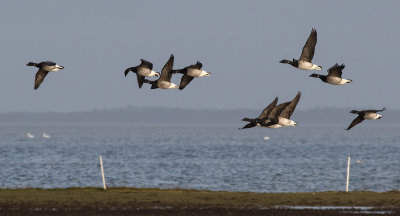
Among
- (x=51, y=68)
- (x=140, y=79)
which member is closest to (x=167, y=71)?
(x=140, y=79)

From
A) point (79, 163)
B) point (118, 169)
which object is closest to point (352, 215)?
point (118, 169)

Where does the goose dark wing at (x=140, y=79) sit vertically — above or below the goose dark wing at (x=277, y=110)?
above

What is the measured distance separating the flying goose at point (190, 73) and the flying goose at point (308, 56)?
3.41 m

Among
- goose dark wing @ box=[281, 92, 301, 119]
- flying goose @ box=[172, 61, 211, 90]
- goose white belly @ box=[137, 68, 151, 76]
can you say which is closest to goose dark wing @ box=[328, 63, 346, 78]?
goose dark wing @ box=[281, 92, 301, 119]

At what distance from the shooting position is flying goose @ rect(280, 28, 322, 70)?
26.7 m

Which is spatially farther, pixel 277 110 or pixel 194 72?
pixel 277 110

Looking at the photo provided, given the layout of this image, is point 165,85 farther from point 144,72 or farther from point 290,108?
point 290,108

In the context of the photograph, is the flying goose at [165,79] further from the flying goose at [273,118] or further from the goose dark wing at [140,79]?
the flying goose at [273,118]

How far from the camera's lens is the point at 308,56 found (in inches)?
1088

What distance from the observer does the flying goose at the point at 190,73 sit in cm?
2440

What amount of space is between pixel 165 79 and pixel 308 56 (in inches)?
200

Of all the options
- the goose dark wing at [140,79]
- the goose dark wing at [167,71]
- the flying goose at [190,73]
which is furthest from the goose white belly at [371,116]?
the goose dark wing at [140,79]

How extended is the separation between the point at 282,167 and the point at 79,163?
1155 inches

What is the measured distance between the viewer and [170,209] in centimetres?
4906
